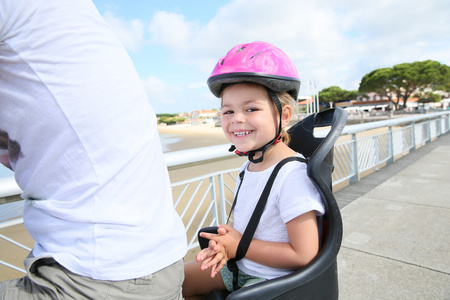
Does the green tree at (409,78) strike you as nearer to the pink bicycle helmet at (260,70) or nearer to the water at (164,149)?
the water at (164,149)

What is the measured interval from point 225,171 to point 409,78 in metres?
59.7

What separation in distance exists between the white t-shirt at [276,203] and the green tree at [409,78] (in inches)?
2367

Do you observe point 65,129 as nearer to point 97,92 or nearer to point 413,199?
point 97,92

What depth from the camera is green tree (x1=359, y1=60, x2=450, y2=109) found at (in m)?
50.7

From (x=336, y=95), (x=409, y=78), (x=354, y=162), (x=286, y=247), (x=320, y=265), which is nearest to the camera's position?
(x=320, y=265)

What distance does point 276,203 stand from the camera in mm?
1278

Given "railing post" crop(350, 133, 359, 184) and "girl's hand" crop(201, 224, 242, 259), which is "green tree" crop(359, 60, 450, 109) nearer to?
"railing post" crop(350, 133, 359, 184)

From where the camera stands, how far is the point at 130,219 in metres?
0.90

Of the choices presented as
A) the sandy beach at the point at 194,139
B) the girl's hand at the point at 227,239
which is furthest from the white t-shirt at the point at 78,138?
the sandy beach at the point at 194,139

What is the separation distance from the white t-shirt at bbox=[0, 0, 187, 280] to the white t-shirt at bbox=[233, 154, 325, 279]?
0.51 metres

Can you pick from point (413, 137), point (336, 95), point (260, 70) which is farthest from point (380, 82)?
point (260, 70)

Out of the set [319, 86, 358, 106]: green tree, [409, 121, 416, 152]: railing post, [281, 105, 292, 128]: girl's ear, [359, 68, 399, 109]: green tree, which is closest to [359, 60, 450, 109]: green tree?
[359, 68, 399, 109]: green tree

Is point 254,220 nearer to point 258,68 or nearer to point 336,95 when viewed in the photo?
point 258,68

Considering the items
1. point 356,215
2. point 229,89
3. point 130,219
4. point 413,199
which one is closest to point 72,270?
point 130,219
